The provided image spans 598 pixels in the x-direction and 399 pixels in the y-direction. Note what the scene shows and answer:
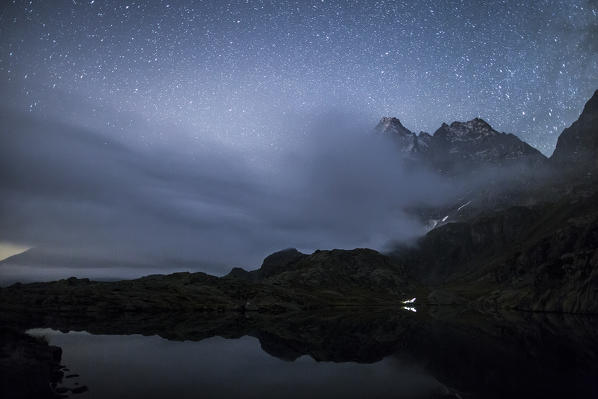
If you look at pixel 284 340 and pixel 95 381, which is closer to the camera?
pixel 95 381

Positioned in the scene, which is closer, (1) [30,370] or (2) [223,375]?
(1) [30,370]

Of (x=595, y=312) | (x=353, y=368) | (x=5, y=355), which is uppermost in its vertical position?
(x=5, y=355)

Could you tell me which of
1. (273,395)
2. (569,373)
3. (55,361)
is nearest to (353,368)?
(273,395)

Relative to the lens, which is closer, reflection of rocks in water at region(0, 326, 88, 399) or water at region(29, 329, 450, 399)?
reflection of rocks in water at region(0, 326, 88, 399)

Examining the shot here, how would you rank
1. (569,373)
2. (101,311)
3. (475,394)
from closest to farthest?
(475,394) → (569,373) → (101,311)

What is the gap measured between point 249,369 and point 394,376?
45.4 ft

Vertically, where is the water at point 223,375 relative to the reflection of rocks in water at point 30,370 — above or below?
below

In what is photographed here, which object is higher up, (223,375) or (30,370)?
(30,370)

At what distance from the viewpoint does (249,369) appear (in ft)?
120

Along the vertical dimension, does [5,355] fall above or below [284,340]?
above

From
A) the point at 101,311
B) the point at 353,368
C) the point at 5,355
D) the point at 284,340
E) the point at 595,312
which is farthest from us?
the point at 595,312

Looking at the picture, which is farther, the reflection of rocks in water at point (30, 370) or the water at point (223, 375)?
the water at point (223, 375)

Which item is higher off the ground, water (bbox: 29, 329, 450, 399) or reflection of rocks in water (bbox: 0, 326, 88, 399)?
reflection of rocks in water (bbox: 0, 326, 88, 399)

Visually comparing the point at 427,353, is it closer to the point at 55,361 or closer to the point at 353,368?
the point at 353,368
